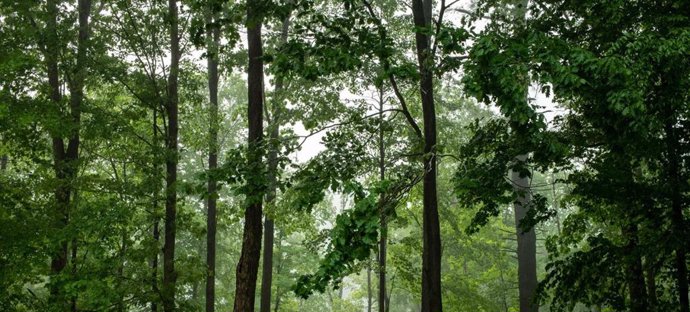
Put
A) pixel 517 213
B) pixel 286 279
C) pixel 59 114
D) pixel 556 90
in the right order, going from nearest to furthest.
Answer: pixel 556 90 < pixel 59 114 < pixel 517 213 < pixel 286 279

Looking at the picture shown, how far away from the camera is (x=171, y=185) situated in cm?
995

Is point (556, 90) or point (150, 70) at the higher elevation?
point (150, 70)

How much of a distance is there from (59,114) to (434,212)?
251 inches

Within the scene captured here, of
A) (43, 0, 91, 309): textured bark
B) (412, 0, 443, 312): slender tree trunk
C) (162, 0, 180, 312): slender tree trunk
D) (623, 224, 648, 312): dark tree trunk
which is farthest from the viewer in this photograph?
(162, 0, 180, 312): slender tree trunk

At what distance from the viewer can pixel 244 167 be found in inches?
264

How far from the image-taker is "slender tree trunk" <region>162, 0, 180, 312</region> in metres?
9.76

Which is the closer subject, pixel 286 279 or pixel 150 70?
pixel 150 70

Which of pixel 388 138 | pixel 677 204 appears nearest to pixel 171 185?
pixel 388 138

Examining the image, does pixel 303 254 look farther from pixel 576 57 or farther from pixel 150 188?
pixel 576 57

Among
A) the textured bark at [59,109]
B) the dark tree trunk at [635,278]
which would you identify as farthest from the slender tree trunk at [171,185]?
the dark tree trunk at [635,278]

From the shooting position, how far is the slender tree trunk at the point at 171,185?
9.76 meters

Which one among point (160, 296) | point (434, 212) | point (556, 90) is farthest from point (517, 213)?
point (556, 90)

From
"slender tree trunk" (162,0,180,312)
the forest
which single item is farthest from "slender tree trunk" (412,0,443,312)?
"slender tree trunk" (162,0,180,312)

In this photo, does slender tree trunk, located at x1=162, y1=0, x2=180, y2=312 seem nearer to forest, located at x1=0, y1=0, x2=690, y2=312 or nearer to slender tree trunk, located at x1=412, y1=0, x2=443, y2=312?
forest, located at x1=0, y1=0, x2=690, y2=312
